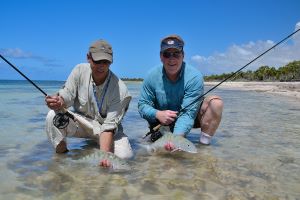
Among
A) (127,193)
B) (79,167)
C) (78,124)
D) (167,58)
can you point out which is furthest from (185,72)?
(127,193)

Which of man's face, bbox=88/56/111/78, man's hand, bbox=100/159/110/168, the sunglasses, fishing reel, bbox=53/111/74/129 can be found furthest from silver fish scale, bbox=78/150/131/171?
the sunglasses

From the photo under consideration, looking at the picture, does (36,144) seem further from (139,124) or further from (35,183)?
(139,124)

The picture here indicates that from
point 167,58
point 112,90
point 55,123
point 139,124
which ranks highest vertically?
point 167,58

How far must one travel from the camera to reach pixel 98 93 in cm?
493

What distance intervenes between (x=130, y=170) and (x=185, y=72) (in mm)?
1899

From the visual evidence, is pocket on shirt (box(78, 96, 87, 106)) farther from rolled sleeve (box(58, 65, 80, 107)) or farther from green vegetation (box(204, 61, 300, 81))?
green vegetation (box(204, 61, 300, 81))

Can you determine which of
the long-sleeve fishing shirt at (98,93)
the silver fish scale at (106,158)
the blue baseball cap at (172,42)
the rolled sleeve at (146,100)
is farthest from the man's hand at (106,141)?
the blue baseball cap at (172,42)

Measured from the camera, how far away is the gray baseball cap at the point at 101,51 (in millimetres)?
4449

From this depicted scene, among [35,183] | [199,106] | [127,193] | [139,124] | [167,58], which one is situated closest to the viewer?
[127,193]

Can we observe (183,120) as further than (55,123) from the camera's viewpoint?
Yes

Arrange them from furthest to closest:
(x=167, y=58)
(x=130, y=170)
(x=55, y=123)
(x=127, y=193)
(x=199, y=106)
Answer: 1. (x=199, y=106)
2. (x=167, y=58)
3. (x=55, y=123)
4. (x=130, y=170)
5. (x=127, y=193)

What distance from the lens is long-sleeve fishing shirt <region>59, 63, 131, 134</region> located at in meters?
4.89

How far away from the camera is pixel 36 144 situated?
234 inches

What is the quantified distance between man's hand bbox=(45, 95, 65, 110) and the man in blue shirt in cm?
133
